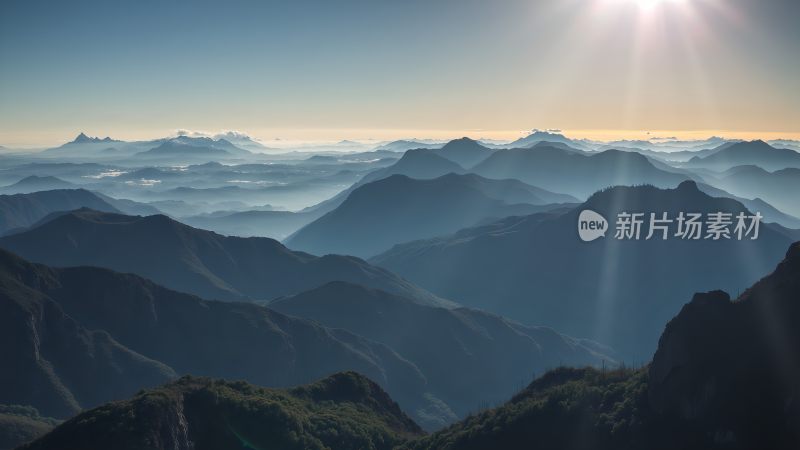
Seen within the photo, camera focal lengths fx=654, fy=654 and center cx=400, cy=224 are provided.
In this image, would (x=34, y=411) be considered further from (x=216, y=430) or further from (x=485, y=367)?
(x=485, y=367)

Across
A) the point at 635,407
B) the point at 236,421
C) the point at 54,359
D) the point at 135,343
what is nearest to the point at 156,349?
the point at 135,343

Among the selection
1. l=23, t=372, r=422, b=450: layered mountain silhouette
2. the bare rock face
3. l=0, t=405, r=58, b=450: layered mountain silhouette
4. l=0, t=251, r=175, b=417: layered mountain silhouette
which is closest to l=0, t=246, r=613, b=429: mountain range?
l=0, t=251, r=175, b=417: layered mountain silhouette

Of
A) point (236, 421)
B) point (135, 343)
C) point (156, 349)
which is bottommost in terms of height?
point (156, 349)

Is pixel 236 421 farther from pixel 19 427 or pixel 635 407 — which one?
pixel 19 427

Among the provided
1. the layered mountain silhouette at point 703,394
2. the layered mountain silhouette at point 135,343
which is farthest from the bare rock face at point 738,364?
the layered mountain silhouette at point 135,343

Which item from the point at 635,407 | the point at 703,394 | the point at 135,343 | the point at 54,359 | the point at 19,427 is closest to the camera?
the point at 703,394

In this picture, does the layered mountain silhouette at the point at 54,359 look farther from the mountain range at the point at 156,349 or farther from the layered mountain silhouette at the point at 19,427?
the layered mountain silhouette at the point at 19,427
